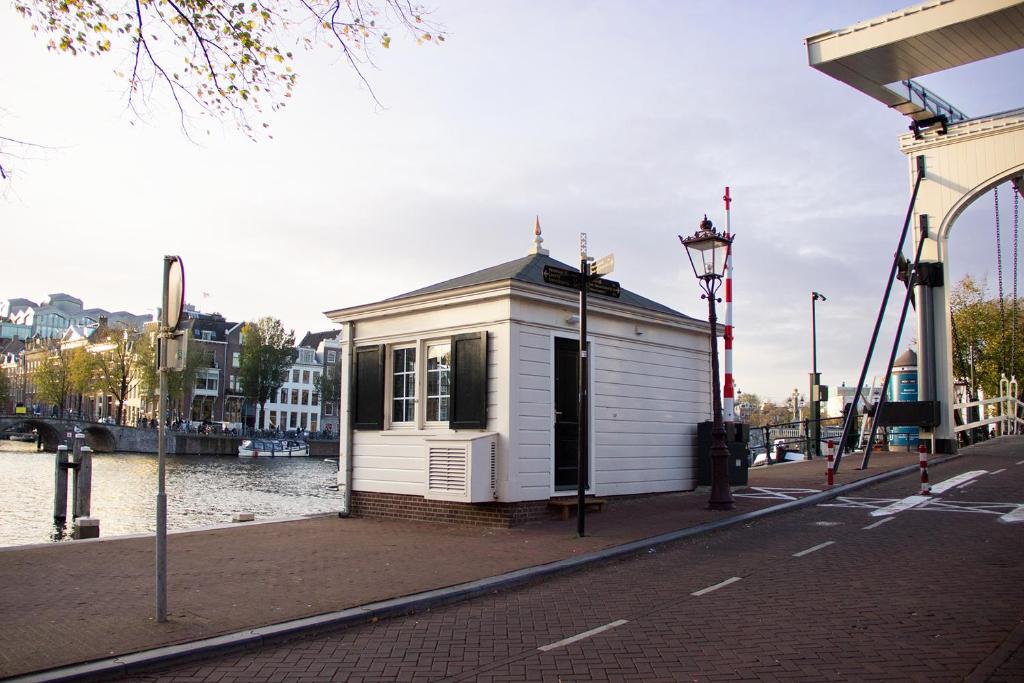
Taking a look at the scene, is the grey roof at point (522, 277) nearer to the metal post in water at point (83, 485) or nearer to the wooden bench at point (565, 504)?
the wooden bench at point (565, 504)

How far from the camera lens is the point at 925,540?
988 centimetres

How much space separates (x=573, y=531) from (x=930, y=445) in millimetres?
14317

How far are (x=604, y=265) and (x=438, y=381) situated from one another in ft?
11.8

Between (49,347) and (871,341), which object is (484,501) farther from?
(49,347)

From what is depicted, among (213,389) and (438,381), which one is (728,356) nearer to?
(438,381)

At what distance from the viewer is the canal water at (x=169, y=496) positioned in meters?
19.4

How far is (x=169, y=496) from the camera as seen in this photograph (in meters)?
28.6

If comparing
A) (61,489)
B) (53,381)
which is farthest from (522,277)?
(53,381)

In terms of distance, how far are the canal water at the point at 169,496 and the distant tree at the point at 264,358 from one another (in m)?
27.9

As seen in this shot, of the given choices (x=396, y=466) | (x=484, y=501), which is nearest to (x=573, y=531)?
(x=484, y=501)

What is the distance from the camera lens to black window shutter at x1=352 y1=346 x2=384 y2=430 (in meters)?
13.8

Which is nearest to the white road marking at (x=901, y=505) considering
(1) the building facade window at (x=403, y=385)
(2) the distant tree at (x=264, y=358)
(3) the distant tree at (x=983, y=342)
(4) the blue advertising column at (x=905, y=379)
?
(1) the building facade window at (x=403, y=385)

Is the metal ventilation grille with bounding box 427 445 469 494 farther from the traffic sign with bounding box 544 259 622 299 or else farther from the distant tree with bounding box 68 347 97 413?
the distant tree with bounding box 68 347 97 413

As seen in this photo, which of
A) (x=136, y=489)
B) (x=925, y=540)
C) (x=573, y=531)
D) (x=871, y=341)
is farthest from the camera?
(x=136, y=489)
